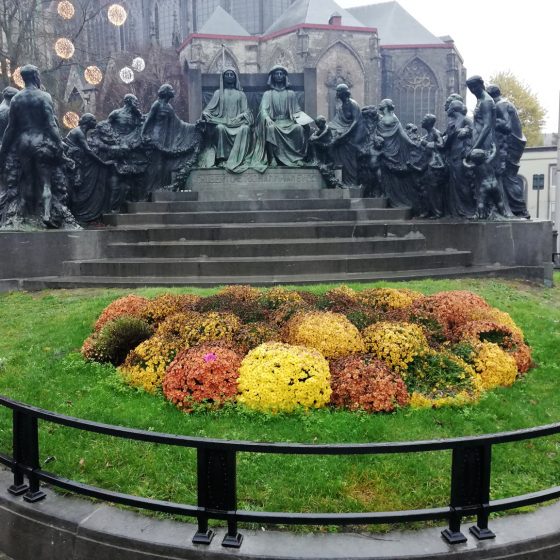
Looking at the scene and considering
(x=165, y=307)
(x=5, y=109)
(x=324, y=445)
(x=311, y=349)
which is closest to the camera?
(x=324, y=445)

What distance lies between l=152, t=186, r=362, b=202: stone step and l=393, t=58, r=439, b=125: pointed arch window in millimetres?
47644

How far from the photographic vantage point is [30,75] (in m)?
11.1

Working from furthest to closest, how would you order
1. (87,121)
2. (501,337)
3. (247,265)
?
(87,121) → (247,265) → (501,337)

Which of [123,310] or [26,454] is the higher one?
[123,310]

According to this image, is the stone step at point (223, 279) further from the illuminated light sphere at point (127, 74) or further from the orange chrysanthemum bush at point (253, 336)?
the illuminated light sphere at point (127, 74)

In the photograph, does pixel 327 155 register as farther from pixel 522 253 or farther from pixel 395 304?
pixel 395 304

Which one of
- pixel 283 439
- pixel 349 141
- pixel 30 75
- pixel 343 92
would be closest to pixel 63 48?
pixel 343 92

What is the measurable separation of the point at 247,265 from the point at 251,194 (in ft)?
12.8

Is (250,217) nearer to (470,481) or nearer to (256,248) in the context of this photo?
(256,248)

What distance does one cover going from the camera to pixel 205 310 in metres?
7.44

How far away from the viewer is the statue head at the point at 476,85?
12383mm

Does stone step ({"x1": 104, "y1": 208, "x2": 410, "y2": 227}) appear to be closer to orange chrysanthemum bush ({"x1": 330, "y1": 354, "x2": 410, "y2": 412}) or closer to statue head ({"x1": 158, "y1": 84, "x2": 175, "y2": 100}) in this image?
statue head ({"x1": 158, "y1": 84, "x2": 175, "y2": 100})

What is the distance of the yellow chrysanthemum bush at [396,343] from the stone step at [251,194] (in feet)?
27.7

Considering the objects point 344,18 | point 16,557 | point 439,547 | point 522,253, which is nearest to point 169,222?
point 522,253
